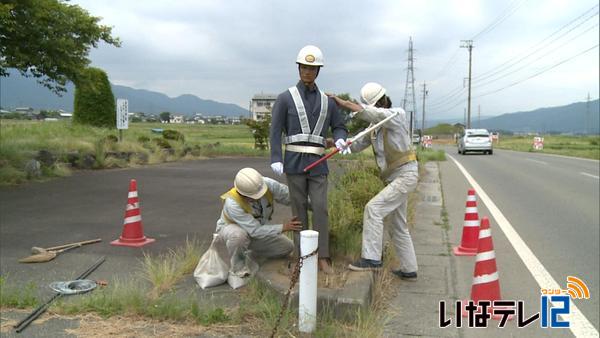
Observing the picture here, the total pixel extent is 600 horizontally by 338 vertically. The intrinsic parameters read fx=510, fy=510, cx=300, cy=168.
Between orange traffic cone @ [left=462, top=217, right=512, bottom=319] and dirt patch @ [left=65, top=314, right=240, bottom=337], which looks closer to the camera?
dirt patch @ [left=65, top=314, right=240, bottom=337]

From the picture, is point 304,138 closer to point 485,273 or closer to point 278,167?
point 278,167

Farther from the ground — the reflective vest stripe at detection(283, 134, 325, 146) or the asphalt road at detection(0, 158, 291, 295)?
the reflective vest stripe at detection(283, 134, 325, 146)

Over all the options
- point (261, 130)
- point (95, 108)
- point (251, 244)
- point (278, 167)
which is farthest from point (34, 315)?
point (261, 130)

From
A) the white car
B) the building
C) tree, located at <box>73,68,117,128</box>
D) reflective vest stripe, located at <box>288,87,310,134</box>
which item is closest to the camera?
reflective vest stripe, located at <box>288,87,310,134</box>

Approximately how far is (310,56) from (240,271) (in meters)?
2.10

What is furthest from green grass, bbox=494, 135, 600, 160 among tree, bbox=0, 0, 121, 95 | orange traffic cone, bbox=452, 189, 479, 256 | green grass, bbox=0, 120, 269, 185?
tree, bbox=0, 0, 121, 95

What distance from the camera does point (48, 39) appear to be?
34.6 ft

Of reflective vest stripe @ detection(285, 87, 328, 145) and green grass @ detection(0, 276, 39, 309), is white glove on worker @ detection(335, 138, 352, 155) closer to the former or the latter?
reflective vest stripe @ detection(285, 87, 328, 145)

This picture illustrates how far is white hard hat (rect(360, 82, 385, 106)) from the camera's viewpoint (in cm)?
466

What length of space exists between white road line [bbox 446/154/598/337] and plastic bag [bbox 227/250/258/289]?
110 inches

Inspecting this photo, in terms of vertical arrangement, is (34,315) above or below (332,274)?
below

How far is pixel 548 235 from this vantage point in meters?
7.48

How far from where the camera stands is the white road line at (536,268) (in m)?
4.07

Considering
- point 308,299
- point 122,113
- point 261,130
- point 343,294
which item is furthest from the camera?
point 261,130
